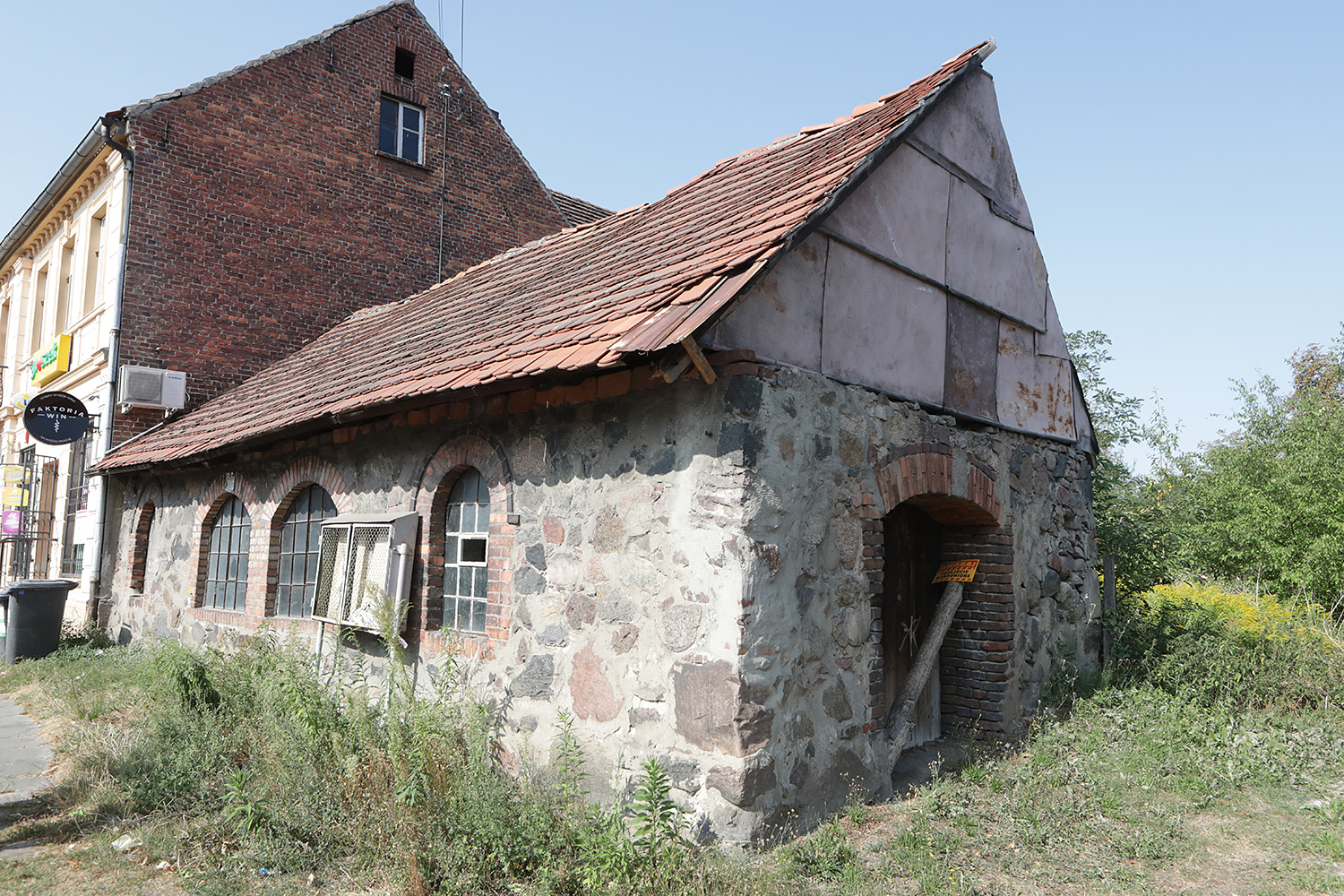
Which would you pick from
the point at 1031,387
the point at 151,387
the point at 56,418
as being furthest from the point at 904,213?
the point at 56,418

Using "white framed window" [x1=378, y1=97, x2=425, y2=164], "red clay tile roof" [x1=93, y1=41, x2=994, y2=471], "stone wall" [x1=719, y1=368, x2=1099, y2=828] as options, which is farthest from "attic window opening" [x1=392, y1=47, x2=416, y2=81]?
"stone wall" [x1=719, y1=368, x2=1099, y2=828]

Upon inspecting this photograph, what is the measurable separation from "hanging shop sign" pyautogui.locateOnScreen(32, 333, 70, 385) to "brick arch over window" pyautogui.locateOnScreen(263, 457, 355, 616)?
699 cm

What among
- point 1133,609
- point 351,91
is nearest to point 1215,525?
point 1133,609

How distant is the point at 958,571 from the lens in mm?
7684

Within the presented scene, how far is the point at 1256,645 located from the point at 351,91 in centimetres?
1462

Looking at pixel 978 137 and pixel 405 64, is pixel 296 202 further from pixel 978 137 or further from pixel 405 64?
pixel 978 137

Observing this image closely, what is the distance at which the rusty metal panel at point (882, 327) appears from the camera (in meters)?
6.17

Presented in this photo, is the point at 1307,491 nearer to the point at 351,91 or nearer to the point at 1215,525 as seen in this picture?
the point at 1215,525

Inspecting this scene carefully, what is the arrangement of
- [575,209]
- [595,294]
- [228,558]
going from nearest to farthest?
[595,294] → [228,558] → [575,209]

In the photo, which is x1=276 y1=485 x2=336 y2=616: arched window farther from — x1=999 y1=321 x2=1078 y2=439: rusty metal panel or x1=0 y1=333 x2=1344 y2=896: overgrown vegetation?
x1=999 y1=321 x2=1078 y2=439: rusty metal panel

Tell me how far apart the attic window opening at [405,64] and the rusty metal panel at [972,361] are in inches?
456

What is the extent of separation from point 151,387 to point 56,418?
1.19 meters

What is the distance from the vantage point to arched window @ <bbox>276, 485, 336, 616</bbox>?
9031mm

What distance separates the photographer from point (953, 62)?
7582 mm
